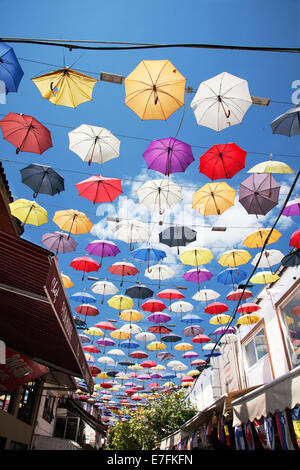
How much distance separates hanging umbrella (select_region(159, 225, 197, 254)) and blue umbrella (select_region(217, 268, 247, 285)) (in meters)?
2.73

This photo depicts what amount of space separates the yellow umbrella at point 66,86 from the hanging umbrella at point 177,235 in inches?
180

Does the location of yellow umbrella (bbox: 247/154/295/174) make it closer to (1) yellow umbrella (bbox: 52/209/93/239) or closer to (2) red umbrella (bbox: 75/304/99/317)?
(1) yellow umbrella (bbox: 52/209/93/239)

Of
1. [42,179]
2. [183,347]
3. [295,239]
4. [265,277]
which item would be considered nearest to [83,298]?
[42,179]

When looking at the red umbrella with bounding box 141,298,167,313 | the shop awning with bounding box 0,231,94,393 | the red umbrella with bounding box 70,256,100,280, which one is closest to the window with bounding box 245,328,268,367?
the red umbrella with bounding box 141,298,167,313

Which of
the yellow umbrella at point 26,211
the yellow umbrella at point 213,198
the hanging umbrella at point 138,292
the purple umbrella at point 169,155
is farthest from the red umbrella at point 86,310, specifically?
the purple umbrella at point 169,155

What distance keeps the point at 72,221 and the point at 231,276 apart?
5.90 meters

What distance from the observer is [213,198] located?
25.5 ft

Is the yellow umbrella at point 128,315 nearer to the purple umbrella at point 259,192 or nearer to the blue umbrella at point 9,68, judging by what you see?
the purple umbrella at point 259,192

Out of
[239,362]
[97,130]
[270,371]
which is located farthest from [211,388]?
[97,130]

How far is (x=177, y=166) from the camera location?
23.2 feet

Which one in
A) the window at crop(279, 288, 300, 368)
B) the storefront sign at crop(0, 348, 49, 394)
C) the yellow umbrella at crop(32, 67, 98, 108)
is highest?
the yellow umbrella at crop(32, 67, 98, 108)

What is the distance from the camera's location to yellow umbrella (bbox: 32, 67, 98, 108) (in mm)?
5241

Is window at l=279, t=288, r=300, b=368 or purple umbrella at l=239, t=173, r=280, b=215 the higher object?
purple umbrella at l=239, t=173, r=280, b=215
